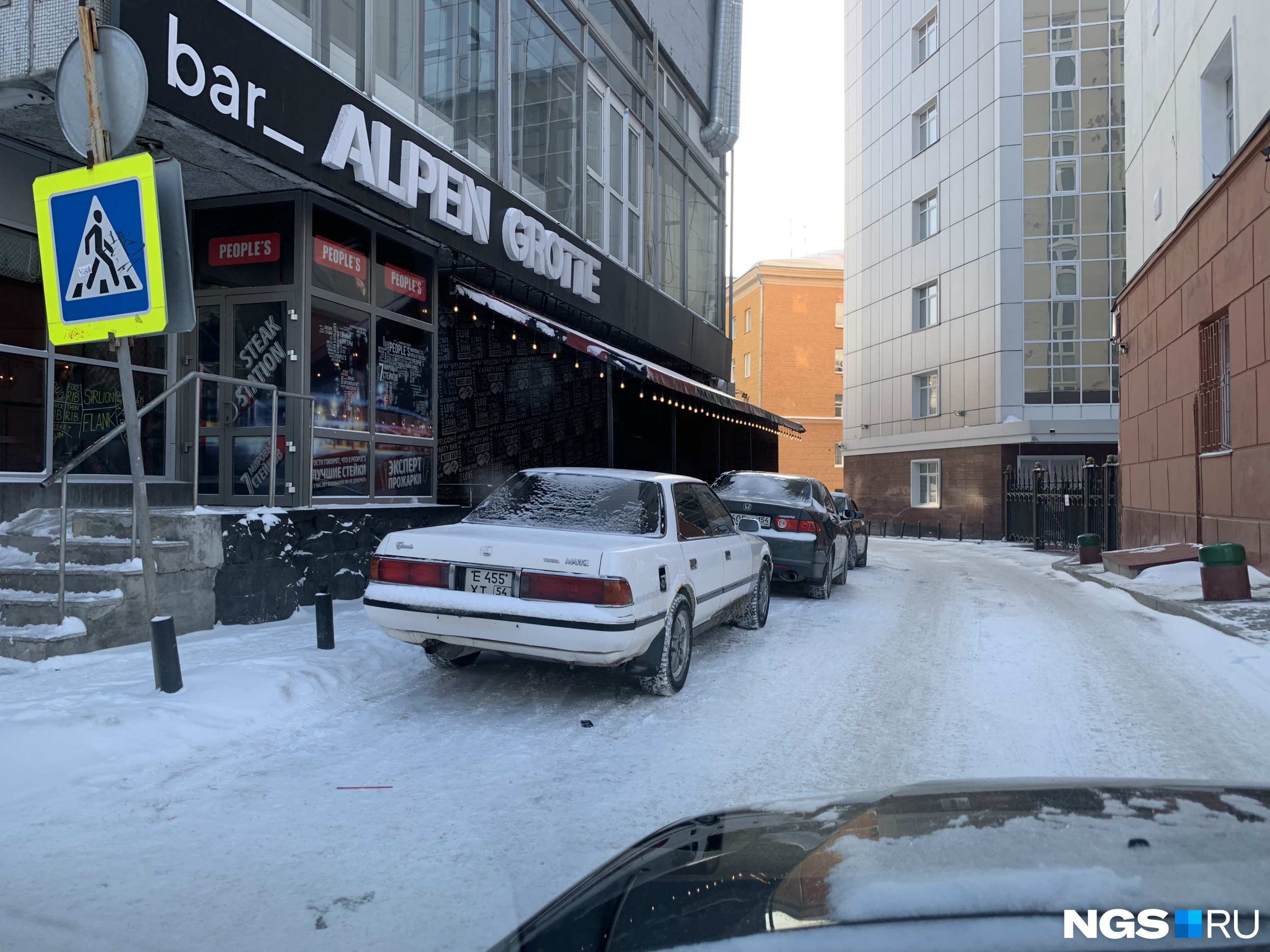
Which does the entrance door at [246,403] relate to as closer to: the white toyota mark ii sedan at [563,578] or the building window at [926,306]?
the white toyota mark ii sedan at [563,578]

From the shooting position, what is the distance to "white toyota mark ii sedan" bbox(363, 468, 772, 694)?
512 centimetres

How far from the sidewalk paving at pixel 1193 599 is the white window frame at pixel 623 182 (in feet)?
32.8

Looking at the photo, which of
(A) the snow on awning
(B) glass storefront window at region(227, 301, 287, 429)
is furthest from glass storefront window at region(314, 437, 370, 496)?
(A) the snow on awning

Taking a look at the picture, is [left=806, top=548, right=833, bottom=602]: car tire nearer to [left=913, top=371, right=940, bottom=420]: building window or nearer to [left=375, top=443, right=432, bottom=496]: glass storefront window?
[left=375, top=443, right=432, bottom=496]: glass storefront window

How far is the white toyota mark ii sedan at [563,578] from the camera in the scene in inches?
201

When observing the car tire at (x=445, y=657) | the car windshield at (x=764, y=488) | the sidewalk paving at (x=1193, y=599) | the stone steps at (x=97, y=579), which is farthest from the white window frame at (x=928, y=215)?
the stone steps at (x=97, y=579)

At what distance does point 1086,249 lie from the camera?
27.8 meters

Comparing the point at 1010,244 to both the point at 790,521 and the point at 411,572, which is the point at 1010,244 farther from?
the point at 411,572

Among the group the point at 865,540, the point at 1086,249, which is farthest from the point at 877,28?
the point at 865,540

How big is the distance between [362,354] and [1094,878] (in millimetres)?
9678

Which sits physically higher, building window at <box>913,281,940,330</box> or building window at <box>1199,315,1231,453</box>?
building window at <box>913,281,940,330</box>

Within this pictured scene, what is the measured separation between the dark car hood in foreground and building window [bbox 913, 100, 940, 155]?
3317 centimetres

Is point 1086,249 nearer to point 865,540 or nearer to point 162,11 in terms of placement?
point 865,540
